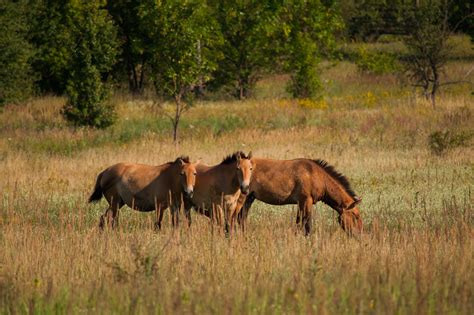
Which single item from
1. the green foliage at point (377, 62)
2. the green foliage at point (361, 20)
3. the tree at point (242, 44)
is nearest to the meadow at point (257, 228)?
the tree at point (242, 44)

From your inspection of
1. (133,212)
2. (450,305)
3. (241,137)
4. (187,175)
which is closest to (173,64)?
(241,137)

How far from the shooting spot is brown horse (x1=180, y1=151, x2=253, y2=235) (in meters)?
13.7

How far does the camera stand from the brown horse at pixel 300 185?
14.4m

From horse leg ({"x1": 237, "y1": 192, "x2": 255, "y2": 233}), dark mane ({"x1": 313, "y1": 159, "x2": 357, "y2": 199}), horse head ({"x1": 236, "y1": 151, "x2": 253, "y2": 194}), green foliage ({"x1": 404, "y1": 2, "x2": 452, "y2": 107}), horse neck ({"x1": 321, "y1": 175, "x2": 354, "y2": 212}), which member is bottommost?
Answer: horse leg ({"x1": 237, "y1": 192, "x2": 255, "y2": 233})

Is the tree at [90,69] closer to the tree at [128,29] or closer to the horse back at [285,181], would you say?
the tree at [128,29]

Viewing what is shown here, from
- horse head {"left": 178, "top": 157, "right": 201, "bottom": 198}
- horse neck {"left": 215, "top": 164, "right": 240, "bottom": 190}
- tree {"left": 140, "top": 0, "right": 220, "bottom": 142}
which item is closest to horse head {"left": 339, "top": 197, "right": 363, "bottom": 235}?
horse neck {"left": 215, "top": 164, "right": 240, "bottom": 190}

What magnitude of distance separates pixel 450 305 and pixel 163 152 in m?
17.5

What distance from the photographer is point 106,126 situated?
31.7 m

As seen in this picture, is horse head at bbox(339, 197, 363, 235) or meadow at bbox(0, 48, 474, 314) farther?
horse head at bbox(339, 197, 363, 235)

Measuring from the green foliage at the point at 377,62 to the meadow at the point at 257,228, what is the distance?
11.7 metres

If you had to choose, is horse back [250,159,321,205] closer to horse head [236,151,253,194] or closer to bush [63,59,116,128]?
horse head [236,151,253,194]

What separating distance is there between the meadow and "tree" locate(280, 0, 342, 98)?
5846 mm

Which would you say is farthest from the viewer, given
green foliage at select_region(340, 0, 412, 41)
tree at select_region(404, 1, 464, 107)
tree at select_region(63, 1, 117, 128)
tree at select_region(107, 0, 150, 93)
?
green foliage at select_region(340, 0, 412, 41)

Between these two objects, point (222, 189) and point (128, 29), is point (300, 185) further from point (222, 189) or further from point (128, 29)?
point (128, 29)
